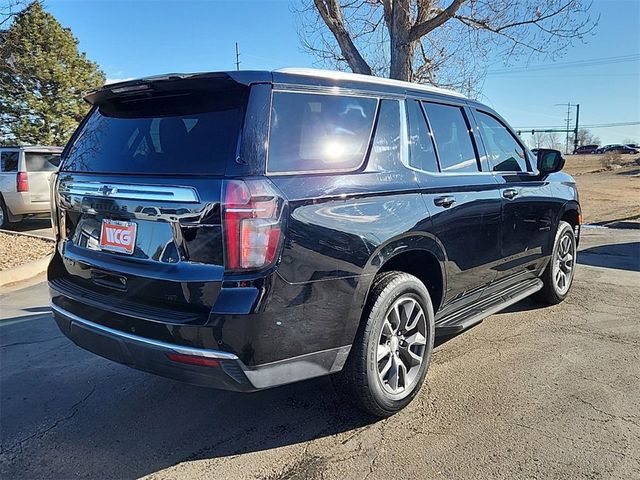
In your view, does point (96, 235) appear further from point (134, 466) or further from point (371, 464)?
point (371, 464)

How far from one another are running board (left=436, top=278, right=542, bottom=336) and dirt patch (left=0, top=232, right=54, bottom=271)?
598cm

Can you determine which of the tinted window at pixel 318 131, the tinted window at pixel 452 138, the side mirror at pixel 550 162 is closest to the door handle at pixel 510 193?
the tinted window at pixel 452 138

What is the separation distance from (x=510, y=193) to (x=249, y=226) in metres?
2.63

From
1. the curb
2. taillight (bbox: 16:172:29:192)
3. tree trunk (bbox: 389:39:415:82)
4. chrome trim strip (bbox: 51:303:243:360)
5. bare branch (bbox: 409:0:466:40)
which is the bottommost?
the curb

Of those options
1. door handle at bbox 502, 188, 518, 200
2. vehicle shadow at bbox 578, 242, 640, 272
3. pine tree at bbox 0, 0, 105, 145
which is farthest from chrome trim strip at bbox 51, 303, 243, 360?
pine tree at bbox 0, 0, 105, 145

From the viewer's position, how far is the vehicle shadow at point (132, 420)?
8.99 feet

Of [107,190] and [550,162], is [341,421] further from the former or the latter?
[550,162]

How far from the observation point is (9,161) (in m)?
11.0

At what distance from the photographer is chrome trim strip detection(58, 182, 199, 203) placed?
2.44 meters

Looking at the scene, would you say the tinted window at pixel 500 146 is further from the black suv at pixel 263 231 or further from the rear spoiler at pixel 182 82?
the rear spoiler at pixel 182 82

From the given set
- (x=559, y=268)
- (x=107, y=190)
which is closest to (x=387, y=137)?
(x=107, y=190)

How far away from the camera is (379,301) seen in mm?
2895

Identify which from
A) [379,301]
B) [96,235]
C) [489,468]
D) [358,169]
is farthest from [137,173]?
[489,468]

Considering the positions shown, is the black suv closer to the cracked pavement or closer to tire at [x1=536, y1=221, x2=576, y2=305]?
the cracked pavement
